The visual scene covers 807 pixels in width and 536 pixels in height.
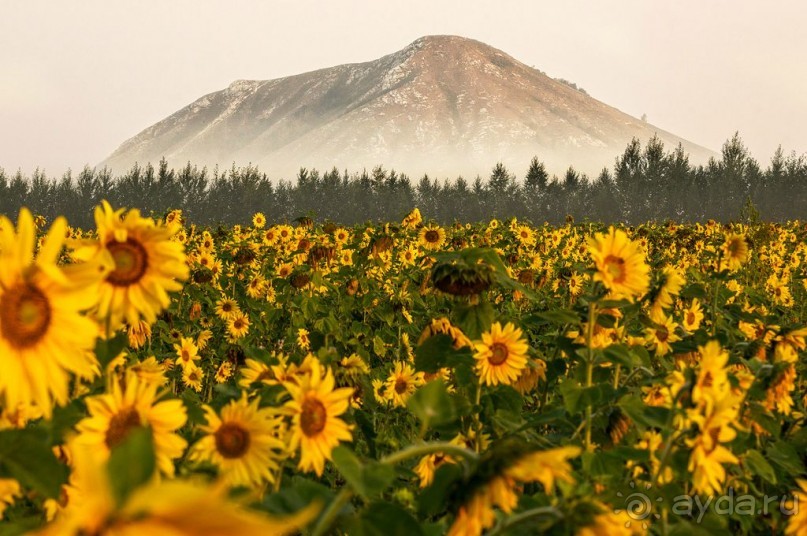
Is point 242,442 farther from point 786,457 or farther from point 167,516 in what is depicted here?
point 786,457

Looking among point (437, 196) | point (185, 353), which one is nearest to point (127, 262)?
point (185, 353)

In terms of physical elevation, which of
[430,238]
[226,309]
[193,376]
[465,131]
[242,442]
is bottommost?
[193,376]

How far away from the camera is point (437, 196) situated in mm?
35469

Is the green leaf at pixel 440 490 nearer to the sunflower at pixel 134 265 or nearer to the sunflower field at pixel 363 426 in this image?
the sunflower field at pixel 363 426

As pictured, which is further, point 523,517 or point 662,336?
point 662,336

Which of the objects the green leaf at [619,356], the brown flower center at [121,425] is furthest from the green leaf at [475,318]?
the brown flower center at [121,425]

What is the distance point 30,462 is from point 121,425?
32cm

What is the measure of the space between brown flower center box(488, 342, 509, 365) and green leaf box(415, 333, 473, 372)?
0.41 feet

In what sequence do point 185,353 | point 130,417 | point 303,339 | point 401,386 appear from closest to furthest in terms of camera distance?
1. point 130,417
2. point 401,386
3. point 185,353
4. point 303,339

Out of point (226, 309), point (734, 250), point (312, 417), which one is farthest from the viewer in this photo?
point (226, 309)

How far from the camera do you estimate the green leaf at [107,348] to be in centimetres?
108

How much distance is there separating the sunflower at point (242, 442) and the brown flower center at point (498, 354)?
87cm

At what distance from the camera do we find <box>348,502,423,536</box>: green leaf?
2.54 ft

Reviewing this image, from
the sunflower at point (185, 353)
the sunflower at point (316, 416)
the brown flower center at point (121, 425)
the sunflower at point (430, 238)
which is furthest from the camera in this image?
Answer: the sunflower at point (430, 238)
